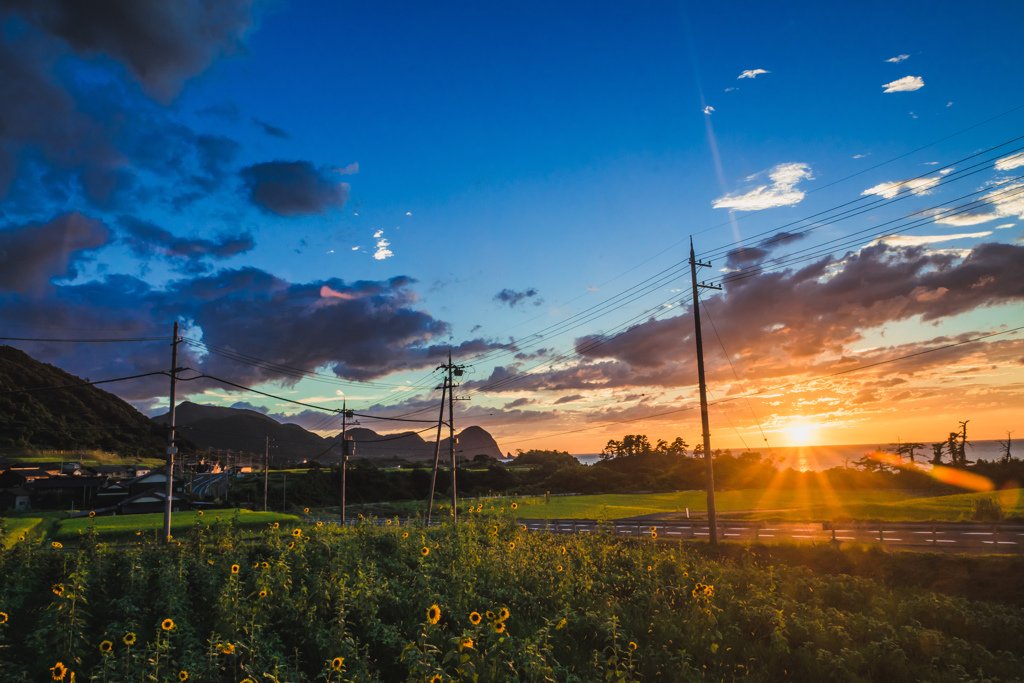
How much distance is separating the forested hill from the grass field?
7549cm

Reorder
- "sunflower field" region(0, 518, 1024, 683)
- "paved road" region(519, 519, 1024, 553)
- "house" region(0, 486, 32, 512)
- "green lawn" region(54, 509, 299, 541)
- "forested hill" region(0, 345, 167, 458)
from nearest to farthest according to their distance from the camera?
"sunflower field" region(0, 518, 1024, 683) < "paved road" region(519, 519, 1024, 553) < "green lawn" region(54, 509, 299, 541) < "house" region(0, 486, 32, 512) < "forested hill" region(0, 345, 167, 458)

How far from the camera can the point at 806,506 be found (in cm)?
3994

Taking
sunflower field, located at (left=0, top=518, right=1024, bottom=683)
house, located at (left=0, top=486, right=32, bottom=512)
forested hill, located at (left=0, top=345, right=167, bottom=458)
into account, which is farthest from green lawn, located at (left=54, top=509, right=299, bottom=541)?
forested hill, located at (left=0, top=345, right=167, bottom=458)

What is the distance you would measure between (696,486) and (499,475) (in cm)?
3401

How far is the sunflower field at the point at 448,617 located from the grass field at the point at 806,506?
360 cm

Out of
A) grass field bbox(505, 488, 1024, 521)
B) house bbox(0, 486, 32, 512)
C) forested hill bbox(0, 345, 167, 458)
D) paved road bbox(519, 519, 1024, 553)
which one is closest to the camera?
paved road bbox(519, 519, 1024, 553)

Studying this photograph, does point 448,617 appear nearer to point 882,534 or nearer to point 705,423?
point 705,423

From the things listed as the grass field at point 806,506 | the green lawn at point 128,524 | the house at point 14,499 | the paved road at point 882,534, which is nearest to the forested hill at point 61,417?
the house at point 14,499

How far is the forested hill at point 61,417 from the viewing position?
340 ft

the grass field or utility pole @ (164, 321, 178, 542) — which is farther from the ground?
utility pole @ (164, 321, 178, 542)

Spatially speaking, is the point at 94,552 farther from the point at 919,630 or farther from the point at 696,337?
the point at 696,337

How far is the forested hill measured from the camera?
340ft

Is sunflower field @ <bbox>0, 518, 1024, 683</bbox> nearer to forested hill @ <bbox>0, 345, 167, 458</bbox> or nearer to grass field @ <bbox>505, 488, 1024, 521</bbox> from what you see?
grass field @ <bbox>505, 488, 1024, 521</bbox>

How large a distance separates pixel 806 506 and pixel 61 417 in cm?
14702
